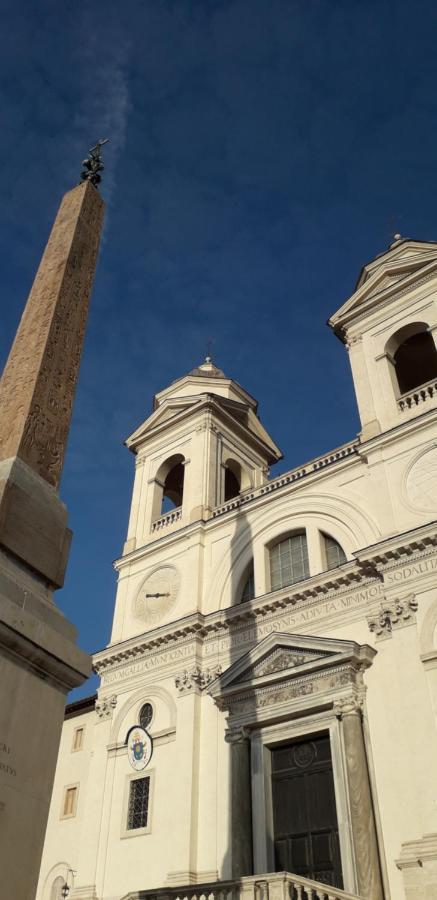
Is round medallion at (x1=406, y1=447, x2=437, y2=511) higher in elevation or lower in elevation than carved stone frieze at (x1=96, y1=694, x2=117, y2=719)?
higher

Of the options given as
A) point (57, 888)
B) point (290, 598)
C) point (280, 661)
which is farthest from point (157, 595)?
point (57, 888)

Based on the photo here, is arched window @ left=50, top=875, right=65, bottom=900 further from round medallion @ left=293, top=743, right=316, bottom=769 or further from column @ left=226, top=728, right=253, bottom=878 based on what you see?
round medallion @ left=293, top=743, right=316, bottom=769

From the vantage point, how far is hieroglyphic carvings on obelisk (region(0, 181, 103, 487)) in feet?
25.9

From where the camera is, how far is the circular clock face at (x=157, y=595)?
2183 cm

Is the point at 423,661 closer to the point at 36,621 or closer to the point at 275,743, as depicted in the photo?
the point at 275,743

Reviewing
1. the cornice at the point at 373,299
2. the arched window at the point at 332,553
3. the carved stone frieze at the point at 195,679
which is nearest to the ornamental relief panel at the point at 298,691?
the carved stone frieze at the point at 195,679

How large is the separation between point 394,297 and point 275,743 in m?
12.8

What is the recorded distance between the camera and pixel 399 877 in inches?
524

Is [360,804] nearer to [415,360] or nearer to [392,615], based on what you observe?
[392,615]

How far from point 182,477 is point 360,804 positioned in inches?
592

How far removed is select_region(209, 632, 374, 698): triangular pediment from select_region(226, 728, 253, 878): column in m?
1.19

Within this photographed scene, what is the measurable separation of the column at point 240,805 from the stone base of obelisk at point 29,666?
10766 mm

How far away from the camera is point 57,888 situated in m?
20.3

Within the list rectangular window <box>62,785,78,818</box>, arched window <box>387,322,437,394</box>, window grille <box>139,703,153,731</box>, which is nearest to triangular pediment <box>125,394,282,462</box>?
arched window <box>387,322,437,394</box>
